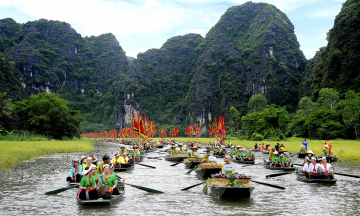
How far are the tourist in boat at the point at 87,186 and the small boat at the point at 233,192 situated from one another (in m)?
4.61

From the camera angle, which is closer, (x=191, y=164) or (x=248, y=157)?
(x=191, y=164)

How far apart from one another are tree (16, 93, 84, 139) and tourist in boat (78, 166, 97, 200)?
46.9 meters

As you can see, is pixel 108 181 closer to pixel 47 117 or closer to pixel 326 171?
pixel 326 171

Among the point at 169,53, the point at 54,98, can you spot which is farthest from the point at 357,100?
the point at 169,53

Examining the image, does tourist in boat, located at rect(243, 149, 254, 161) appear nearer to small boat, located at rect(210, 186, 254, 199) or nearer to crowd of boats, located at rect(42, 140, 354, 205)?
crowd of boats, located at rect(42, 140, 354, 205)

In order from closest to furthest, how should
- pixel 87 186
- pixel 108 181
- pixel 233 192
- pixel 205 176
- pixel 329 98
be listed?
1. pixel 87 186
2. pixel 108 181
3. pixel 233 192
4. pixel 205 176
5. pixel 329 98

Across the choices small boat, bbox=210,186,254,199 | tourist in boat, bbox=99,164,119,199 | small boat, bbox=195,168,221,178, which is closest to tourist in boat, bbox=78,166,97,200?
tourist in boat, bbox=99,164,119,199

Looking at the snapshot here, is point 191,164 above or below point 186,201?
above

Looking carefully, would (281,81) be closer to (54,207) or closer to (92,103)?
(92,103)

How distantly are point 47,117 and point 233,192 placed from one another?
165ft

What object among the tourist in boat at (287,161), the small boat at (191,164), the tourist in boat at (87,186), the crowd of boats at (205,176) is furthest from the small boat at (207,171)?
the tourist in boat at (87,186)

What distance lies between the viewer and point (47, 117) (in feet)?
180

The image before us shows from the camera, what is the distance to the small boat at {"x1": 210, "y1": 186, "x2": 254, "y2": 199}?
1157 cm

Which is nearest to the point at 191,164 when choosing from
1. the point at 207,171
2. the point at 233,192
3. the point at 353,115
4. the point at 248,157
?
the point at 207,171
